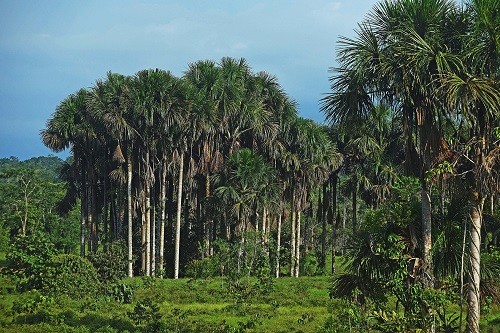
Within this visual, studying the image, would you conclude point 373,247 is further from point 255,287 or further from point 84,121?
point 84,121

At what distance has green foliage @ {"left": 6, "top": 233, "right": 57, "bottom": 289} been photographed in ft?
106

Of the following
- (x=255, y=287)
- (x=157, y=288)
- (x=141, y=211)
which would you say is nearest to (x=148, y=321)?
(x=255, y=287)

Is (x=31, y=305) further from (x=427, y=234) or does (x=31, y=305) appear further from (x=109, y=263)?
(x=427, y=234)

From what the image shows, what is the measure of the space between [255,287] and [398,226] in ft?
67.1

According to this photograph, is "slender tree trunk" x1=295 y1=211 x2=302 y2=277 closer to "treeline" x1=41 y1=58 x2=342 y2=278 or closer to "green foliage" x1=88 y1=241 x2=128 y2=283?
"treeline" x1=41 y1=58 x2=342 y2=278

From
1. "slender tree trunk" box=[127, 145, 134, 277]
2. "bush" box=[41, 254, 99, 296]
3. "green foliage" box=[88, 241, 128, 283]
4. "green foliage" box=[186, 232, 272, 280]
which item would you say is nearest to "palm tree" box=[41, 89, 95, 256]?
"slender tree trunk" box=[127, 145, 134, 277]

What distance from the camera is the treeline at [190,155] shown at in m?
44.1

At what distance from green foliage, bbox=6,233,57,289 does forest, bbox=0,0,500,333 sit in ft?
0.35

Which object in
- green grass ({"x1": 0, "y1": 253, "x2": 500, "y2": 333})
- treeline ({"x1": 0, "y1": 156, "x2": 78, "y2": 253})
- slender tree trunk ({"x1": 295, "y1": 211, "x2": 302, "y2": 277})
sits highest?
treeline ({"x1": 0, "y1": 156, "x2": 78, "y2": 253})

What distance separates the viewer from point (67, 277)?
3195cm

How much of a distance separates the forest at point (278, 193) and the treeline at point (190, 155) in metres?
0.15

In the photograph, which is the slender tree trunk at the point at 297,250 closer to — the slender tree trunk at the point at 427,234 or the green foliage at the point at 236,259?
the green foliage at the point at 236,259

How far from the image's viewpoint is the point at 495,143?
41.8 ft

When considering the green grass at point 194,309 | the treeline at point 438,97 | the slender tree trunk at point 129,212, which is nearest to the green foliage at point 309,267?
the green grass at point 194,309
